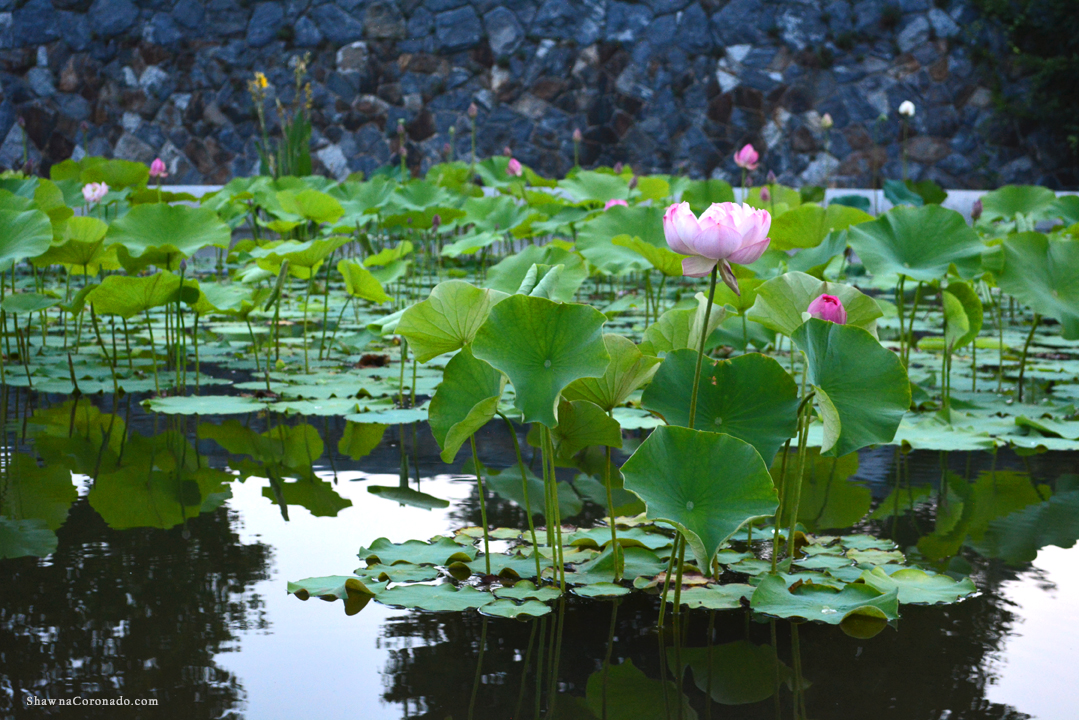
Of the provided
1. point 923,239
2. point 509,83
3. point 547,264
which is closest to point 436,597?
point 547,264

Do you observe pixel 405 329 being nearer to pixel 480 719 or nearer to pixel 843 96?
pixel 480 719

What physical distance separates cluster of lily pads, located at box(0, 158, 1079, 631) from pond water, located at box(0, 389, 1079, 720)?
0.04m

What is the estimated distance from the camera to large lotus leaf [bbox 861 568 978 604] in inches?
40.3

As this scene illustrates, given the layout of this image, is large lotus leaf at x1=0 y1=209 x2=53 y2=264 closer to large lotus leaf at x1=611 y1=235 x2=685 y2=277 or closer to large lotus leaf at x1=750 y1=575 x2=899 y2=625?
large lotus leaf at x1=611 y1=235 x2=685 y2=277

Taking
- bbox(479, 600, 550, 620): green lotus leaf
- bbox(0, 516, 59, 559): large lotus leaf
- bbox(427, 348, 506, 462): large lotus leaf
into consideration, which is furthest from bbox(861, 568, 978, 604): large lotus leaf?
bbox(0, 516, 59, 559): large lotus leaf

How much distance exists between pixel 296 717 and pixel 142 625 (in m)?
0.25

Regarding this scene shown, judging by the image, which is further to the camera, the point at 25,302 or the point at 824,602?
the point at 25,302

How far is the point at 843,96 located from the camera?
774 cm

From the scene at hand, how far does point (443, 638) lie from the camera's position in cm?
94

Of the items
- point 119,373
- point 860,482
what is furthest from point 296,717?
point 119,373

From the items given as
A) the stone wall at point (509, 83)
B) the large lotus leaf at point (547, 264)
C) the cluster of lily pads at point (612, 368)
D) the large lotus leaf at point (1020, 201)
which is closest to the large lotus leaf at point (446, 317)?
the cluster of lily pads at point (612, 368)

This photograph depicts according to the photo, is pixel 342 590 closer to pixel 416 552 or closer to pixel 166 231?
pixel 416 552

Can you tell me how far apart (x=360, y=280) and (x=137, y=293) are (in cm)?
48

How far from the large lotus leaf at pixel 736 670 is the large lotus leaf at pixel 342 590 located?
33 centimetres
